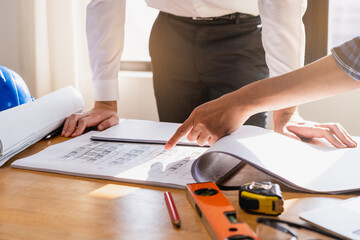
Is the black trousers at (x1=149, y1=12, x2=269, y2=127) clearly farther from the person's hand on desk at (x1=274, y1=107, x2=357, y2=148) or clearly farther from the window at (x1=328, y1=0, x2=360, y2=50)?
the window at (x1=328, y1=0, x2=360, y2=50)

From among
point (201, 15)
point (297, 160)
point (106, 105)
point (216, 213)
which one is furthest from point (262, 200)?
point (201, 15)

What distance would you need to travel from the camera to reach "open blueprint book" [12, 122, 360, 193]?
700 mm

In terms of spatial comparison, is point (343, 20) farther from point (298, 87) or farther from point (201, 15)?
point (298, 87)

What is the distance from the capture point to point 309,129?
98 centimetres

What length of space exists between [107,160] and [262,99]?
1.07 feet

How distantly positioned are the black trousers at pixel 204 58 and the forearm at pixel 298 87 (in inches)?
23.2

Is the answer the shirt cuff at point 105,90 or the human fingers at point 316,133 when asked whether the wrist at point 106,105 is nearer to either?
the shirt cuff at point 105,90

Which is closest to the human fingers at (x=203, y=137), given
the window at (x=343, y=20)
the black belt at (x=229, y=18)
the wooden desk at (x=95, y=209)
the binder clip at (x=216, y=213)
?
the wooden desk at (x=95, y=209)

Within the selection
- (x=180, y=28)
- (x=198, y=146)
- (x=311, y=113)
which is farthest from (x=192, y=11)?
(x=311, y=113)

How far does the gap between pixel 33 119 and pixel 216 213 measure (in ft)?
2.11

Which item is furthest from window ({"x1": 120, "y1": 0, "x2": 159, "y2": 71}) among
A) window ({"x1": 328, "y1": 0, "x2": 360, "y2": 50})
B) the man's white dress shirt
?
the man's white dress shirt

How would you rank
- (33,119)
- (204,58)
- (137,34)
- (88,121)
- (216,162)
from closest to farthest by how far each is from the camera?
(216,162) < (33,119) < (88,121) < (204,58) < (137,34)

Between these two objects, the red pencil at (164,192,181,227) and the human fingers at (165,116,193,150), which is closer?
the red pencil at (164,192,181,227)

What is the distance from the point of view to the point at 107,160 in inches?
33.8
